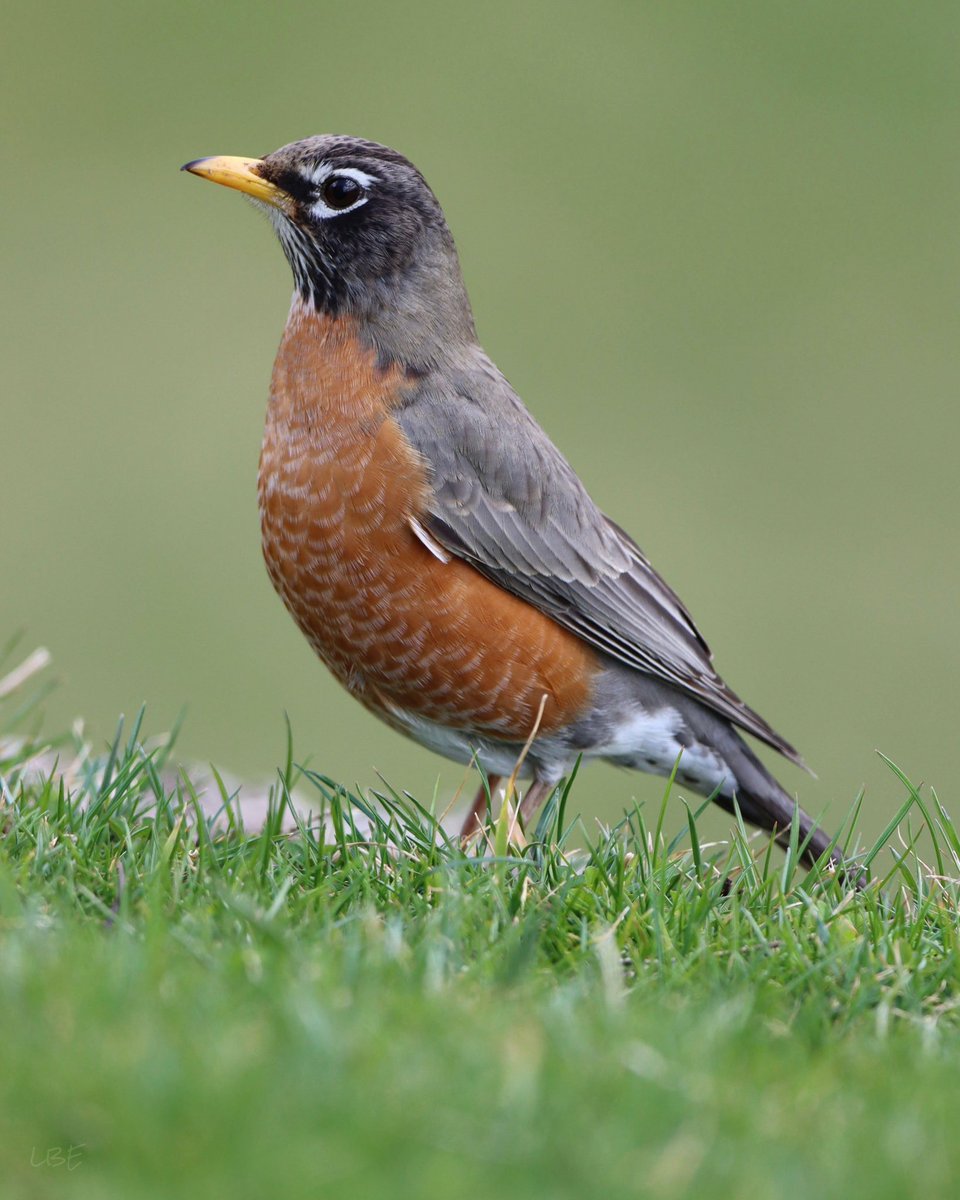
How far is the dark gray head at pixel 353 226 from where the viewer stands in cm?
512

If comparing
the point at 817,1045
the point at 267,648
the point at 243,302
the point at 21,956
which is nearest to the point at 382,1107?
the point at 21,956

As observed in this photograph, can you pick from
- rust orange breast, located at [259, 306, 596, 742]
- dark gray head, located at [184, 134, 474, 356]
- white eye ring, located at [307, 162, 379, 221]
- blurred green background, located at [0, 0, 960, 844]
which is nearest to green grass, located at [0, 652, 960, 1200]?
rust orange breast, located at [259, 306, 596, 742]

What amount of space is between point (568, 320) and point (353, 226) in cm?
960

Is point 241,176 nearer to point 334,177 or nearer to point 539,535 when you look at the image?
point 334,177

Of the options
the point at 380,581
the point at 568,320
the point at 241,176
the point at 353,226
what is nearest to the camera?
the point at 380,581

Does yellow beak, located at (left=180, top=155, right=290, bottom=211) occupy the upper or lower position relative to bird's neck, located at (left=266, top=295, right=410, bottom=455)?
upper

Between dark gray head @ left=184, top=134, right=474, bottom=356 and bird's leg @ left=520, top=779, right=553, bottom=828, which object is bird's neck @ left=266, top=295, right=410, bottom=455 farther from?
bird's leg @ left=520, top=779, right=553, bottom=828

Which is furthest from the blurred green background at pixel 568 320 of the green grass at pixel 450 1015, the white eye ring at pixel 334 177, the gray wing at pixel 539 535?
the green grass at pixel 450 1015

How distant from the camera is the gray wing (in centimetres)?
490

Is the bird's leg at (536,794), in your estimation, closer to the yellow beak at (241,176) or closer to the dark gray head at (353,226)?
the dark gray head at (353,226)

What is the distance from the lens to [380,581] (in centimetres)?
462

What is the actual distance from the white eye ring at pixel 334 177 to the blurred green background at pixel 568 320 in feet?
13.5

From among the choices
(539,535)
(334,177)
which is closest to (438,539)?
(539,535)

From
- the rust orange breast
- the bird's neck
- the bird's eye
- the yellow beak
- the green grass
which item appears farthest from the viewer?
the bird's eye
